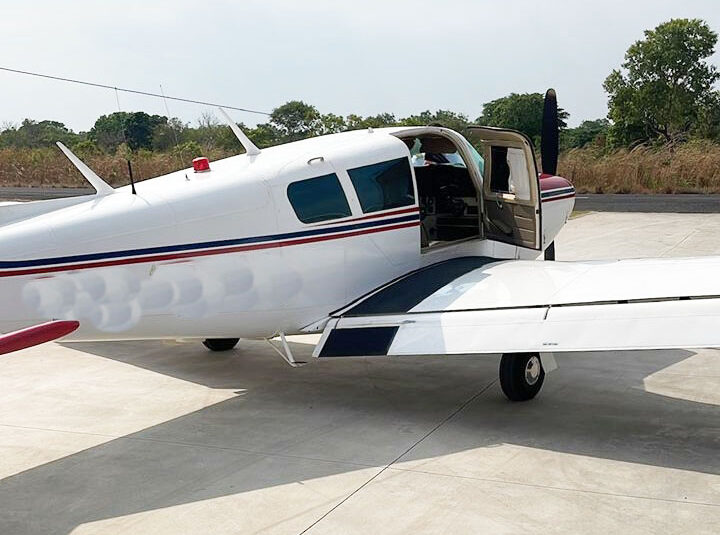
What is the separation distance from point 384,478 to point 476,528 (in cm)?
94

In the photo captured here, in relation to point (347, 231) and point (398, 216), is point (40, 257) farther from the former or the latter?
point (398, 216)

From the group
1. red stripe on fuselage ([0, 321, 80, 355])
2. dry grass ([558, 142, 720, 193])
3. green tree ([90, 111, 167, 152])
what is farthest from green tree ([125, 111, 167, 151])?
red stripe on fuselage ([0, 321, 80, 355])

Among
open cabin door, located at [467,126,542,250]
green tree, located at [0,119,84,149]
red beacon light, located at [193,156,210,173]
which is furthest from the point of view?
green tree, located at [0,119,84,149]

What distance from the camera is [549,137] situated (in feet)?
34.6

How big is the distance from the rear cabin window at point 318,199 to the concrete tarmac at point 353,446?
1612 mm

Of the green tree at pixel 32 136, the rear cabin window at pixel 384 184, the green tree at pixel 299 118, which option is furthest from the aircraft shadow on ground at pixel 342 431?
the green tree at pixel 32 136

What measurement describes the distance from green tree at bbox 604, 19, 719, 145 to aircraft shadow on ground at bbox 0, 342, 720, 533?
4864 centimetres

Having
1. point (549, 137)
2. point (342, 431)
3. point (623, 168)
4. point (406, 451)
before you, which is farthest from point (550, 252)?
point (623, 168)

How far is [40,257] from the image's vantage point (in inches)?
238

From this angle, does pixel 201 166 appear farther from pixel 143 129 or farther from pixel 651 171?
pixel 651 171

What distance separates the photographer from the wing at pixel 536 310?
18.8ft

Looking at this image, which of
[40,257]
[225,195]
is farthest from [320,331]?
[40,257]

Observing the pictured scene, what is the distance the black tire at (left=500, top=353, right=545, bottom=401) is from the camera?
689 cm

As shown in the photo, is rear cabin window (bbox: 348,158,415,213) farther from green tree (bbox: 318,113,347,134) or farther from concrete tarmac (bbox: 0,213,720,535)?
green tree (bbox: 318,113,347,134)
